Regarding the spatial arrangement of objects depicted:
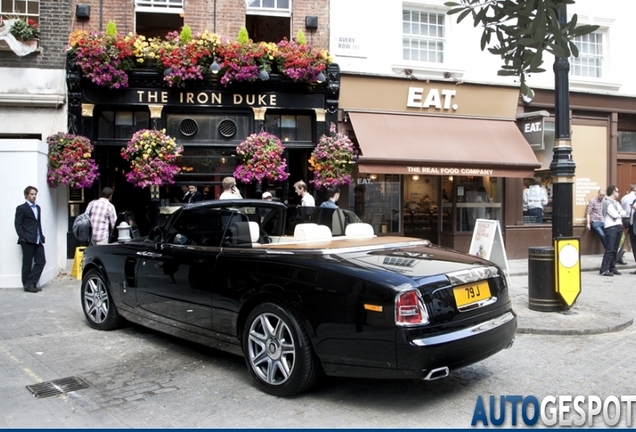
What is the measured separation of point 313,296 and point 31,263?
23.6ft

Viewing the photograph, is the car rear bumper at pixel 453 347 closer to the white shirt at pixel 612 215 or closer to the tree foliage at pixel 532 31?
the tree foliage at pixel 532 31

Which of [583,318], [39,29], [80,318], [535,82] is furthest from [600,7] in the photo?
[80,318]

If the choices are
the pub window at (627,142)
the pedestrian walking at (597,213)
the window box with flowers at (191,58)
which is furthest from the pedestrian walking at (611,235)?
the window box with flowers at (191,58)

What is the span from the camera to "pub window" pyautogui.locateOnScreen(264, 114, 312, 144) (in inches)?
487

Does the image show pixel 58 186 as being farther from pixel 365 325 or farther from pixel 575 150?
pixel 575 150

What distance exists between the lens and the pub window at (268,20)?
40.9 feet

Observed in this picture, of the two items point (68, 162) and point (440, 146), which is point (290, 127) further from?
point (68, 162)

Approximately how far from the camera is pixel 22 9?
11.7 m

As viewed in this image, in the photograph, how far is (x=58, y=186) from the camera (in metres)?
11.3

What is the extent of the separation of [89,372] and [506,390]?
3.76 meters

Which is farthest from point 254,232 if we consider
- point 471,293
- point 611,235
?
point 611,235

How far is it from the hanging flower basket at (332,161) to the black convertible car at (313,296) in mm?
5570

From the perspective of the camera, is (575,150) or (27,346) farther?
(575,150)

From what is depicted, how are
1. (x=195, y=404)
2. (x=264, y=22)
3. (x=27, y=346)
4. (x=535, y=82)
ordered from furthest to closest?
(x=535, y=82), (x=264, y=22), (x=27, y=346), (x=195, y=404)
